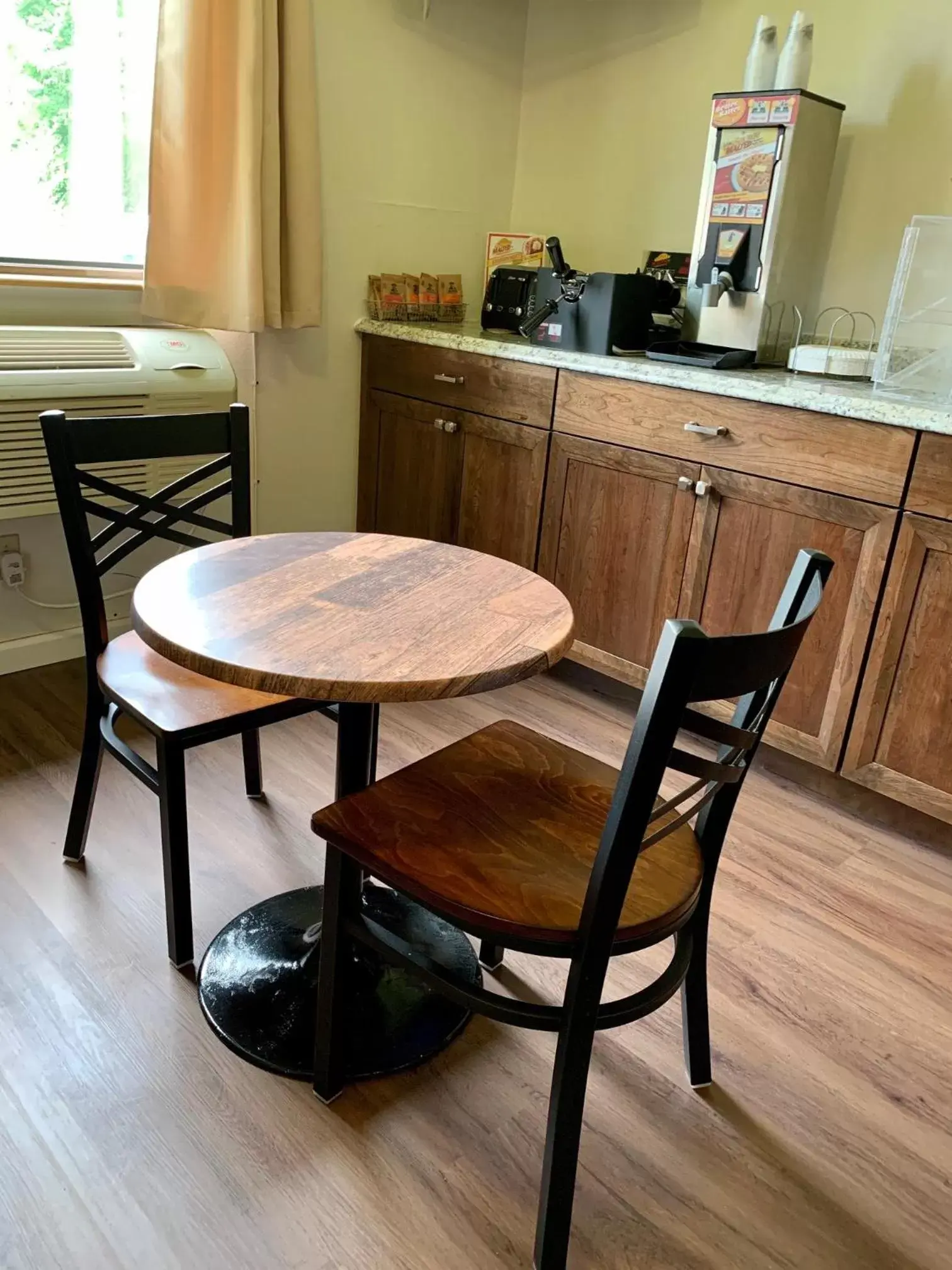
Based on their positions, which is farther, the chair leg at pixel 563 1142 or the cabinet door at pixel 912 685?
the cabinet door at pixel 912 685

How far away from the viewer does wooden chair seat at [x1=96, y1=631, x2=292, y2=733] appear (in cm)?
155

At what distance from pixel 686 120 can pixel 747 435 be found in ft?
4.08

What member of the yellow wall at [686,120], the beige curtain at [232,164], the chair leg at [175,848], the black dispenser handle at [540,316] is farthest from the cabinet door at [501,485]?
the chair leg at [175,848]

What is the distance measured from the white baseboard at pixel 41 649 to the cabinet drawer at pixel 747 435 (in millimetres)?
1466

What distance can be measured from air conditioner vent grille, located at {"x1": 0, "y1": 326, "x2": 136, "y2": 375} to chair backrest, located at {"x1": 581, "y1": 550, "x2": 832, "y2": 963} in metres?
1.86

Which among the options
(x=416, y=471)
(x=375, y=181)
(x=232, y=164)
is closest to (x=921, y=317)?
(x=416, y=471)

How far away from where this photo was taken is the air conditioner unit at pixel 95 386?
89.1 inches

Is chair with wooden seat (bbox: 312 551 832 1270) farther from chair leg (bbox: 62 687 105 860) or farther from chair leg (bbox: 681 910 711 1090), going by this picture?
chair leg (bbox: 62 687 105 860)

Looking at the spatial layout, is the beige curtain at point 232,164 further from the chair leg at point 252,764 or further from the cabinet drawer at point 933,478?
the cabinet drawer at point 933,478

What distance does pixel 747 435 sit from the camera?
222 cm

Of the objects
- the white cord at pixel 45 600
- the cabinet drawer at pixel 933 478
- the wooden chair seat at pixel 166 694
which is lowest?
the white cord at pixel 45 600

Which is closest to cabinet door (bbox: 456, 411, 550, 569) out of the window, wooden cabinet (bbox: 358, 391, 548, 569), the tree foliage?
wooden cabinet (bbox: 358, 391, 548, 569)

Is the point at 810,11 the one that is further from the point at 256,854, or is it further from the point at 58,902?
the point at 58,902

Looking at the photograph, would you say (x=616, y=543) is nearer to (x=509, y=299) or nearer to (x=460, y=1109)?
(x=509, y=299)
